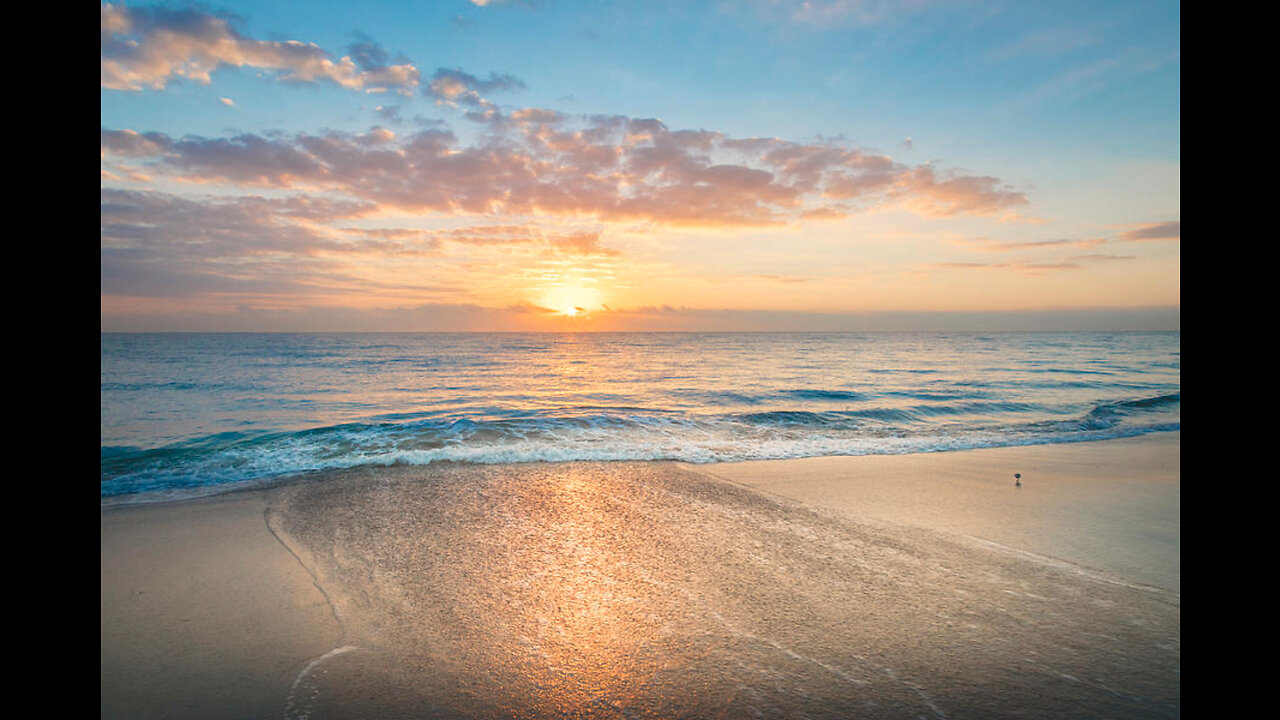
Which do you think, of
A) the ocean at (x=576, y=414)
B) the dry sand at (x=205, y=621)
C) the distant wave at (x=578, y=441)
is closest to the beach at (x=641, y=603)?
the dry sand at (x=205, y=621)

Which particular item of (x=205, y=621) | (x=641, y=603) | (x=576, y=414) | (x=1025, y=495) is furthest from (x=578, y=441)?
(x=205, y=621)

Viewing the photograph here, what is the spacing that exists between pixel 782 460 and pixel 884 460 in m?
1.75

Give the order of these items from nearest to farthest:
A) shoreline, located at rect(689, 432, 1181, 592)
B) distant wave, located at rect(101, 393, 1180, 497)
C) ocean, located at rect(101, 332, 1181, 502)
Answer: shoreline, located at rect(689, 432, 1181, 592) → distant wave, located at rect(101, 393, 1180, 497) → ocean, located at rect(101, 332, 1181, 502)

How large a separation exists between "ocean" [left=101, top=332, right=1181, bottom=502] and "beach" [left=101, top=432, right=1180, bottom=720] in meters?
2.47

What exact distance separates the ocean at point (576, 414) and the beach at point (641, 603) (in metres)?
2.47

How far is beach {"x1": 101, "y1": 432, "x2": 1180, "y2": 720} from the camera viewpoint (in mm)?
3594

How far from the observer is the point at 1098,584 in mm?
5148

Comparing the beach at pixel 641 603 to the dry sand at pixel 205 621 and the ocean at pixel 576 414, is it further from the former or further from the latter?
the ocean at pixel 576 414

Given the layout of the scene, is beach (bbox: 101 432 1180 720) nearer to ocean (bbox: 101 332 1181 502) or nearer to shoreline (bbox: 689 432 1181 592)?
shoreline (bbox: 689 432 1181 592)

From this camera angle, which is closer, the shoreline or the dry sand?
the dry sand

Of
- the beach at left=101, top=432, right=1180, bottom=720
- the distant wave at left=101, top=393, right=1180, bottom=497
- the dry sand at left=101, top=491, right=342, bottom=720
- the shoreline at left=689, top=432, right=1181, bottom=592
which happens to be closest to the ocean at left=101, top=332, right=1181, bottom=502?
the distant wave at left=101, top=393, right=1180, bottom=497
